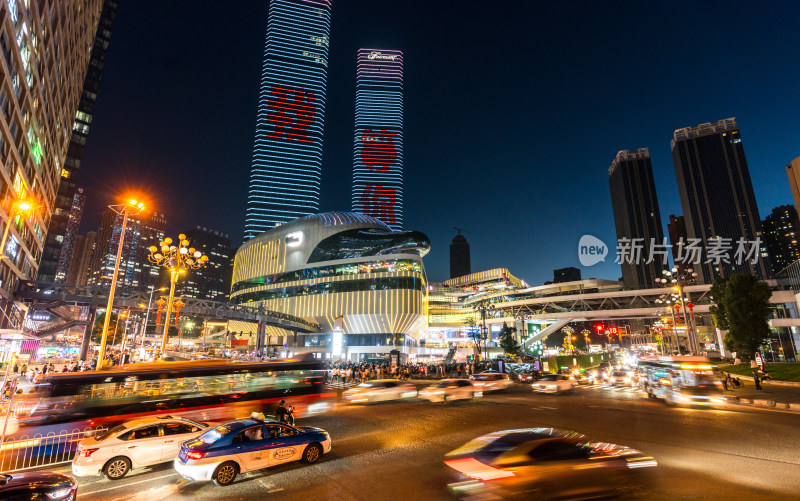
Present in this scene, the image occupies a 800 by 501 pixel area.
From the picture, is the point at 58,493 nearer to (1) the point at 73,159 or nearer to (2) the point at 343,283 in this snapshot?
(2) the point at 343,283

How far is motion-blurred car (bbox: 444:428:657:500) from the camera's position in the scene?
6863 millimetres

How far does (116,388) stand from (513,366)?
39876 millimetres

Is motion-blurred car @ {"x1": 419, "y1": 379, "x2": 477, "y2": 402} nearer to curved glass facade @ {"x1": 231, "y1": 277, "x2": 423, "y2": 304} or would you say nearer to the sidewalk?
the sidewalk

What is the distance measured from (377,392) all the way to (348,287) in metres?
52.4

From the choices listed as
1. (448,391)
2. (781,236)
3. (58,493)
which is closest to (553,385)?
(448,391)

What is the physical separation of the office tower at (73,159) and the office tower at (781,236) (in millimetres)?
242057

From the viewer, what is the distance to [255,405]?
1620cm

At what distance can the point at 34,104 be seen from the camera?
108 feet

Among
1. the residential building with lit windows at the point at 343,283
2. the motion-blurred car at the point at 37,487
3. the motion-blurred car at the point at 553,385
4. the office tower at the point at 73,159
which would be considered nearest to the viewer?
the motion-blurred car at the point at 37,487

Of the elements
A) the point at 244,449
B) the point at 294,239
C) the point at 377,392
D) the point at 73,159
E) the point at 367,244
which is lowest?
the point at 377,392

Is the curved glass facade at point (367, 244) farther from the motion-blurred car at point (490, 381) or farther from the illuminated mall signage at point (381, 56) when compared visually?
the illuminated mall signage at point (381, 56)

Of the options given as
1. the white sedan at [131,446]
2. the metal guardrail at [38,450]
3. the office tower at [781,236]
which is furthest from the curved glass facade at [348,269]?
the office tower at [781,236]

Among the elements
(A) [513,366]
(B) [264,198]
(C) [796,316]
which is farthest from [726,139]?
(B) [264,198]

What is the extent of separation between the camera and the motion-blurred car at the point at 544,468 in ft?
22.5
